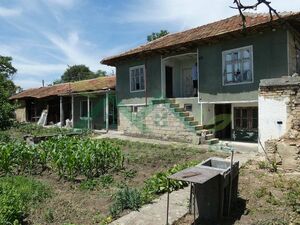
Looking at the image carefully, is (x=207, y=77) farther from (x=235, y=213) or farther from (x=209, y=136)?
(x=235, y=213)

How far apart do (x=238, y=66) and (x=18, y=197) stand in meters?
11.4

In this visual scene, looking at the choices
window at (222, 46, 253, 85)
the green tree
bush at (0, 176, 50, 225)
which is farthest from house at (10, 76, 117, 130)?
the green tree

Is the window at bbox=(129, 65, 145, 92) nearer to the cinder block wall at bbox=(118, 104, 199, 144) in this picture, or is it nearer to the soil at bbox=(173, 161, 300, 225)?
the cinder block wall at bbox=(118, 104, 199, 144)

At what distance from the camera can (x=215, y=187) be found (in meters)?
6.02

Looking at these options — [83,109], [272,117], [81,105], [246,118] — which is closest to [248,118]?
[246,118]

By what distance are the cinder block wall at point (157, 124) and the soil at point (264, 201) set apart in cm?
694

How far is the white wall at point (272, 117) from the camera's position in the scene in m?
11.4

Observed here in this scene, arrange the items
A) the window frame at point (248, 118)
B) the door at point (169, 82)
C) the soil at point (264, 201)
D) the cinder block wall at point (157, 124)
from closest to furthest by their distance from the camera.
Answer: the soil at point (264, 201) < the window frame at point (248, 118) < the cinder block wall at point (157, 124) < the door at point (169, 82)

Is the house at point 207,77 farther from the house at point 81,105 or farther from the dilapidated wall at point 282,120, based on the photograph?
the dilapidated wall at point 282,120

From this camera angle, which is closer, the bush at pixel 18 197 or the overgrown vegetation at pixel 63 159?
the bush at pixel 18 197

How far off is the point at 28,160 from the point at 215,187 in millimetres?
6236

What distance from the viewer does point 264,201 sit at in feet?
23.0

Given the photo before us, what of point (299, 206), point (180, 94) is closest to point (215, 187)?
point (299, 206)

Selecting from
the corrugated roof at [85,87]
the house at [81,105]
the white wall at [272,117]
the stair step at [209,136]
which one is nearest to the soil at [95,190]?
the white wall at [272,117]
